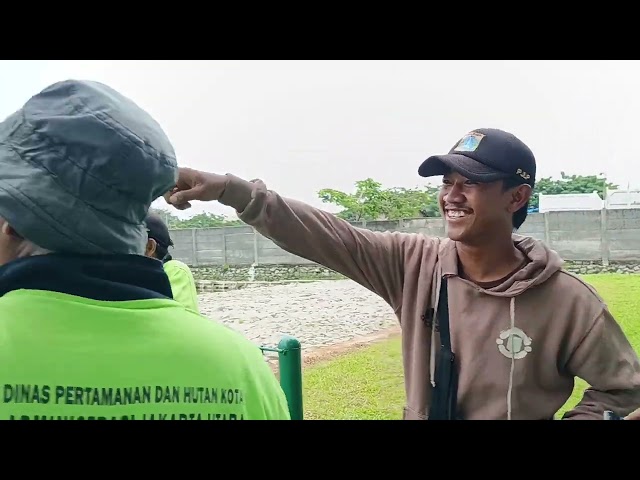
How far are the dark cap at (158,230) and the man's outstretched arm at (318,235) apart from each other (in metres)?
0.50

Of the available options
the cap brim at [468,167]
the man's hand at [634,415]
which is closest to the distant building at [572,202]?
the cap brim at [468,167]

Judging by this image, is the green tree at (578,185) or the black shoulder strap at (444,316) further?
the green tree at (578,185)

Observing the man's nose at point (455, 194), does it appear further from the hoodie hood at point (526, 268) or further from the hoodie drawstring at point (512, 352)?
the hoodie drawstring at point (512, 352)

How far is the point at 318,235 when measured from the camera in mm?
1226

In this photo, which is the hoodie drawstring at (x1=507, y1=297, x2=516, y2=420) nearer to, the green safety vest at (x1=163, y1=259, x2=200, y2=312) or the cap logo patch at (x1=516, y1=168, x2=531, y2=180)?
the cap logo patch at (x1=516, y1=168, x2=531, y2=180)

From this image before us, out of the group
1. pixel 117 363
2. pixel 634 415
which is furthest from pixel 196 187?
pixel 634 415

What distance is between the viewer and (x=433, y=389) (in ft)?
3.71

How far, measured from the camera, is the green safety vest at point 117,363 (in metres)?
0.58

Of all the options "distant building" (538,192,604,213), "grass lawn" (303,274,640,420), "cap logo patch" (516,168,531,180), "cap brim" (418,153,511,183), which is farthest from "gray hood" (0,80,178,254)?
"distant building" (538,192,604,213)

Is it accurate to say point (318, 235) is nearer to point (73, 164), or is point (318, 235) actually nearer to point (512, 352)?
point (512, 352)

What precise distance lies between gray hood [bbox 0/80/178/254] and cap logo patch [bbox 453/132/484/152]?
0.70m

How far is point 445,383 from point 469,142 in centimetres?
46
